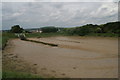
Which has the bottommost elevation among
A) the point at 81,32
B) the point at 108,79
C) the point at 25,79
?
the point at 108,79

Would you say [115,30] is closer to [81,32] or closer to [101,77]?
[81,32]

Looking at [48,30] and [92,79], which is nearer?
A: [92,79]

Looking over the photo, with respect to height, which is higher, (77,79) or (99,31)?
(99,31)

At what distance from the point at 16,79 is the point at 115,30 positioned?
29.6 meters

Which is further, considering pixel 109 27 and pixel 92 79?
pixel 109 27

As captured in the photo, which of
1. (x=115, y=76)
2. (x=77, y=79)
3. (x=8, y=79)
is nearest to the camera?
(x=8, y=79)

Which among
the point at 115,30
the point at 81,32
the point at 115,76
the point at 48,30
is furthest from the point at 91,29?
the point at 115,76

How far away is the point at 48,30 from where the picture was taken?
5603 cm

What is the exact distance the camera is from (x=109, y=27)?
33500 mm

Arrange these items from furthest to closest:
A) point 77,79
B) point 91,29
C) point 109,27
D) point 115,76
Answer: point 91,29 → point 109,27 → point 115,76 → point 77,79

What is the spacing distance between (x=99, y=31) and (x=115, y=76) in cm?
3050

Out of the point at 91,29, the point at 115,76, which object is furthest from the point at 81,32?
the point at 115,76

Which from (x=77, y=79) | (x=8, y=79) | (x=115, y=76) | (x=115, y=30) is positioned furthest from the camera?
(x=115, y=30)

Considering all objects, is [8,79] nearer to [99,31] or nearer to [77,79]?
[77,79]
